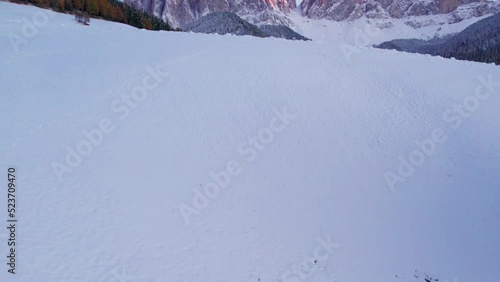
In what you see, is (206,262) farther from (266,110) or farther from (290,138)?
(266,110)

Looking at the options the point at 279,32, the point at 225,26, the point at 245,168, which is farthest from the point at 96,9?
the point at 279,32

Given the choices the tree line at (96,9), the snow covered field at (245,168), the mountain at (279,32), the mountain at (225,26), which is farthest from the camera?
the mountain at (279,32)

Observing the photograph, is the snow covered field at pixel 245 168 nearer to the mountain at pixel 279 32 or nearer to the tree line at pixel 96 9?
the tree line at pixel 96 9

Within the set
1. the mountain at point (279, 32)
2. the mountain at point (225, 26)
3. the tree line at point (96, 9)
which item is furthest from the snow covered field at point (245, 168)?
the mountain at point (279, 32)

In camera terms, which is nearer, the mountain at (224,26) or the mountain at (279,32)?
the mountain at (224,26)

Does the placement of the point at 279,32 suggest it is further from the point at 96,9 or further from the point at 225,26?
the point at 96,9

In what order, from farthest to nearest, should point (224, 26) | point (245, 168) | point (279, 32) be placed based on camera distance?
point (279, 32), point (224, 26), point (245, 168)

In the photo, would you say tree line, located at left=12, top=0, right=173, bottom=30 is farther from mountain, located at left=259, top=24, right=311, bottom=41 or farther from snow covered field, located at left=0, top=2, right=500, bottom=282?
mountain, located at left=259, top=24, right=311, bottom=41

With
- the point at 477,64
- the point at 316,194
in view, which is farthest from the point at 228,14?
the point at 316,194
